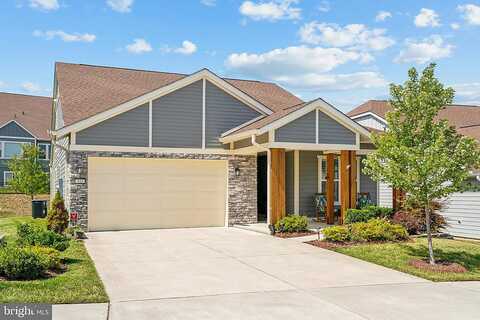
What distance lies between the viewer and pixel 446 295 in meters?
8.30

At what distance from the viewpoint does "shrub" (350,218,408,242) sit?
44.0 feet

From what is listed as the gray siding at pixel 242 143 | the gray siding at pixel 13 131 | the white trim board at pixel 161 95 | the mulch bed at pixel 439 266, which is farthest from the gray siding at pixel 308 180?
the gray siding at pixel 13 131

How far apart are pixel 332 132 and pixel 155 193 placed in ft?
20.9

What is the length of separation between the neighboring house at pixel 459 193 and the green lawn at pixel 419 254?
155cm

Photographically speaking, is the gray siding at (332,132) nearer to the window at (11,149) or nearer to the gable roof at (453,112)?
the gable roof at (453,112)

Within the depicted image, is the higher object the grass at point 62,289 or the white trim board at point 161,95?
the white trim board at point 161,95

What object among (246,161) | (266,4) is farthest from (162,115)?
(266,4)

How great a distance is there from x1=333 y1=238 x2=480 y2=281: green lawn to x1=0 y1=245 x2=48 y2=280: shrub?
282 inches

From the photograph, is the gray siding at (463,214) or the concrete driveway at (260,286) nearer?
the concrete driveway at (260,286)

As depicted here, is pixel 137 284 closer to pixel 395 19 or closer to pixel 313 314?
pixel 313 314

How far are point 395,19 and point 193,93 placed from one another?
7.19 meters

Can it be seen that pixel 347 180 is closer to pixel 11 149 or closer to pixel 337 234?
pixel 337 234

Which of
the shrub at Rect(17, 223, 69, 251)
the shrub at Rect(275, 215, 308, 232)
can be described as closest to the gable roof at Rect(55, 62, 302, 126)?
the shrub at Rect(275, 215, 308, 232)

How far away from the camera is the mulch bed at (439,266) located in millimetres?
10406
